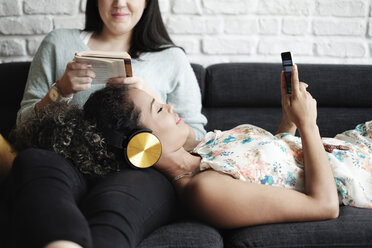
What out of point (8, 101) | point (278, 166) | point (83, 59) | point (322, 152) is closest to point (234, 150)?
point (278, 166)

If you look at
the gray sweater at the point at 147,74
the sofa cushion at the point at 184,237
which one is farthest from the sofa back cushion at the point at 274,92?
the sofa cushion at the point at 184,237

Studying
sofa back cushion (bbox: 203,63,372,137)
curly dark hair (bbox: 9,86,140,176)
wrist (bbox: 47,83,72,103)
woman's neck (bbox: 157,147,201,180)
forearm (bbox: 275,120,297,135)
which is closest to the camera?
curly dark hair (bbox: 9,86,140,176)

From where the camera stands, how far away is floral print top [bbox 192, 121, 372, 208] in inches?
49.3

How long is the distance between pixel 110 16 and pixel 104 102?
0.57m

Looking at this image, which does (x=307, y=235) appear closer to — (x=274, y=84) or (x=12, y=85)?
(x=274, y=84)

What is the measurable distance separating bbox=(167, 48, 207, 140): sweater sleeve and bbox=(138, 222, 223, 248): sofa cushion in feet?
2.17

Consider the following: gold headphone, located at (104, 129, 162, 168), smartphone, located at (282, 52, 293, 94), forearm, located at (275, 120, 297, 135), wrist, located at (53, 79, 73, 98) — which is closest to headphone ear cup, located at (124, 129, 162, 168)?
gold headphone, located at (104, 129, 162, 168)

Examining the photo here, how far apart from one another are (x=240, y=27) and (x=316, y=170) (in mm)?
1099

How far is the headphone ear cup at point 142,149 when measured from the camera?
1.13 metres

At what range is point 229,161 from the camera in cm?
126

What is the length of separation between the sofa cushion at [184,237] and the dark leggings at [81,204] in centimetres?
2

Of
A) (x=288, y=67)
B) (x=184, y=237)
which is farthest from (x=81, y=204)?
(x=288, y=67)

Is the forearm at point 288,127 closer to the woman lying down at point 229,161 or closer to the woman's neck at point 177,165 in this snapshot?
the woman lying down at point 229,161

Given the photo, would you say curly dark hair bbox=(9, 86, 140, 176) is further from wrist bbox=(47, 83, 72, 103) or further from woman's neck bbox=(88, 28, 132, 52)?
woman's neck bbox=(88, 28, 132, 52)
